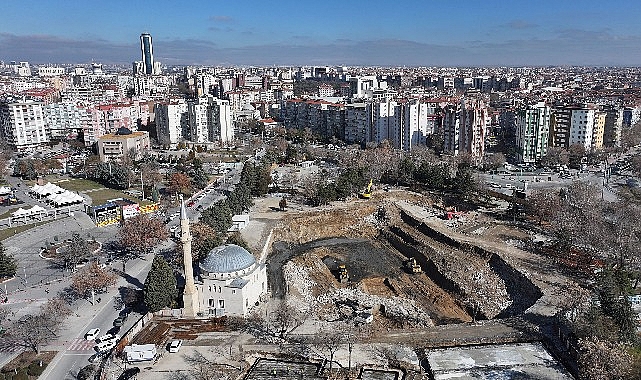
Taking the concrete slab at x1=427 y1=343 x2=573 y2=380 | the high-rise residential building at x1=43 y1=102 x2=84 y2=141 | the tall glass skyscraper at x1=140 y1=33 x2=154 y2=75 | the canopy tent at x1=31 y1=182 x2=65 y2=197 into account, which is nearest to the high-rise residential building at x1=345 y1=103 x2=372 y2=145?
the high-rise residential building at x1=43 y1=102 x2=84 y2=141

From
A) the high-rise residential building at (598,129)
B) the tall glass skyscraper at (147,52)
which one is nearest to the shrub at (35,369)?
the high-rise residential building at (598,129)

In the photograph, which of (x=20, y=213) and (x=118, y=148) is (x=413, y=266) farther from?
(x=118, y=148)

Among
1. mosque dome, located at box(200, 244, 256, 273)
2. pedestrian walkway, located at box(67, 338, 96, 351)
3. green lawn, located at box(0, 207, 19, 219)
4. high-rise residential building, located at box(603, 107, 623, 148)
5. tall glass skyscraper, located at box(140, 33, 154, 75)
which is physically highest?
tall glass skyscraper, located at box(140, 33, 154, 75)

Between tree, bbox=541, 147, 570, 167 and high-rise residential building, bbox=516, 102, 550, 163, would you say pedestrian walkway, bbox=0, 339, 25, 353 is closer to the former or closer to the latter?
tree, bbox=541, 147, 570, 167

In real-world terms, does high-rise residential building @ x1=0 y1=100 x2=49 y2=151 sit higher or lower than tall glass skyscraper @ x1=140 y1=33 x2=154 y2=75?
lower

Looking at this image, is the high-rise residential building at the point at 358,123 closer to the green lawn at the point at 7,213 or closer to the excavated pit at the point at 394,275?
the excavated pit at the point at 394,275

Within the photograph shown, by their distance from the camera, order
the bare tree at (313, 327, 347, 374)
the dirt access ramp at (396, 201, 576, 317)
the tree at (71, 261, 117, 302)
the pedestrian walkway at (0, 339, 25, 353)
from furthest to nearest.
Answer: the tree at (71, 261, 117, 302) < the dirt access ramp at (396, 201, 576, 317) < the pedestrian walkway at (0, 339, 25, 353) < the bare tree at (313, 327, 347, 374)

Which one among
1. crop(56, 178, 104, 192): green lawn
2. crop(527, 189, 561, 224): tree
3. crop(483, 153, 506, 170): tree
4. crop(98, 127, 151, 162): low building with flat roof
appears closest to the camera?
crop(527, 189, 561, 224): tree
